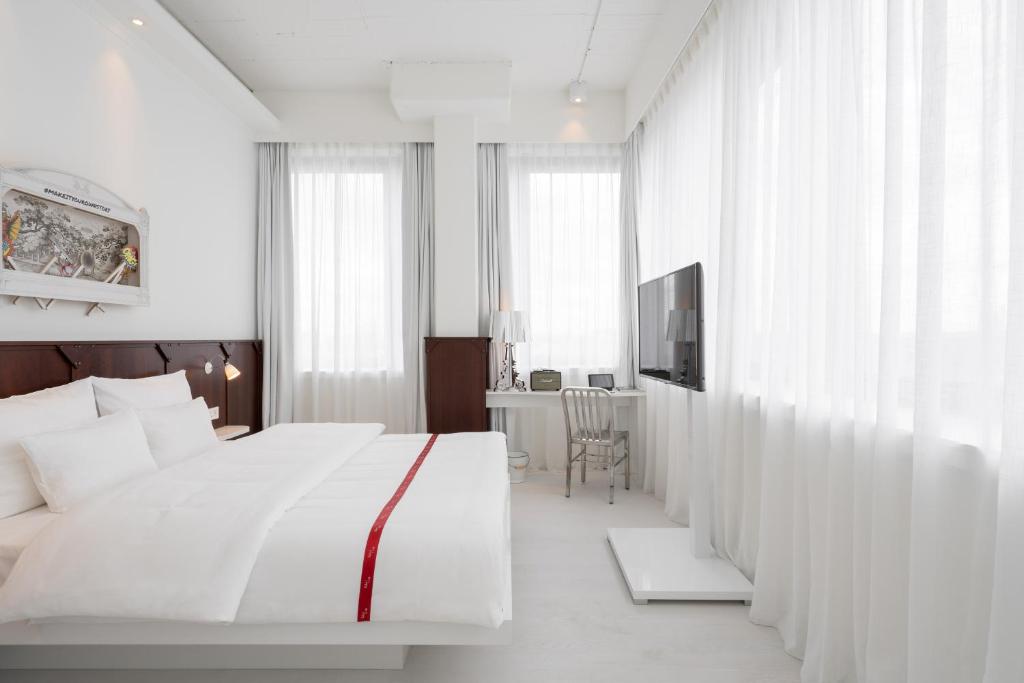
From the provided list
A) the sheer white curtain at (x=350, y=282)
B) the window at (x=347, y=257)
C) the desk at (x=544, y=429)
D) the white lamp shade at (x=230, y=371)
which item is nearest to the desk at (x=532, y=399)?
the desk at (x=544, y=429)

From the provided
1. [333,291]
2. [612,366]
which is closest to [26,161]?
[333,291]

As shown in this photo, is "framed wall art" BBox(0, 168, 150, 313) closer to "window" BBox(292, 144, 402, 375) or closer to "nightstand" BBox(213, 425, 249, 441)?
"nightstand" BBox(213, 425, 249, 441)

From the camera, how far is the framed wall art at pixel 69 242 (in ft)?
7.52

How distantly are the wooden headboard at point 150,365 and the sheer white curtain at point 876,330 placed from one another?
322 centimetres

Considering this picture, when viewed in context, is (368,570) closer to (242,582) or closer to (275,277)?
(242,582)

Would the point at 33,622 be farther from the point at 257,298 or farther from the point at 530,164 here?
the point at 530,164

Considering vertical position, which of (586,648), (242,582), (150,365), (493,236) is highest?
(493,236)

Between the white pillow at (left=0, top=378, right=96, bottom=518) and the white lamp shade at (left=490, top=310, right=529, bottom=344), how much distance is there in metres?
2.76

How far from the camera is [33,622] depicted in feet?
5.43

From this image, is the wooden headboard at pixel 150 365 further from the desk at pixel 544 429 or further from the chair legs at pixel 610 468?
the chair legs at pixel 610 468

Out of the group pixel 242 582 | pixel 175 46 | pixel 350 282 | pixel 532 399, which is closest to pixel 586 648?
pixel 242 582

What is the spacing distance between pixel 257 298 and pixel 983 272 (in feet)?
15.7

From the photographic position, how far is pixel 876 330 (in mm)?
1655

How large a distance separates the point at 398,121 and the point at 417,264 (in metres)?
1.27
